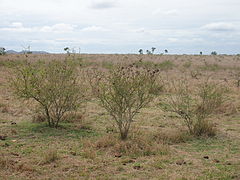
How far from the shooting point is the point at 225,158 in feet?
22.8

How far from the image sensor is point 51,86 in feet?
30.9

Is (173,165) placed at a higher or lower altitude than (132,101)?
lower

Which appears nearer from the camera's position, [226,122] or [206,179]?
[206,179]

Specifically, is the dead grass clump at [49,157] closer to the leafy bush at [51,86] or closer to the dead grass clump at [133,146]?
the dead grass clump at [133,146]

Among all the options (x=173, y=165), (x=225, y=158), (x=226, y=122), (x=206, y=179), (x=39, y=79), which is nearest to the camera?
(x=206, y=179)

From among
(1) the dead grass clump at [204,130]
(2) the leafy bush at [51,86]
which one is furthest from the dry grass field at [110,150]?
(2) the leafy bush at [51,86]

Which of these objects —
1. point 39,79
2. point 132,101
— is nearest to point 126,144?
point 132,101

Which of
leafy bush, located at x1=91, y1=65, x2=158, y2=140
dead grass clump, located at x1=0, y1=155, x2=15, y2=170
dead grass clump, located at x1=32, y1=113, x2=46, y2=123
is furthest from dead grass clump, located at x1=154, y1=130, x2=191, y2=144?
dead grass clump, located at x1=32, y1=113, x2=46, y2=123

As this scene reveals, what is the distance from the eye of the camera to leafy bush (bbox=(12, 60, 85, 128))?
9.41 metres

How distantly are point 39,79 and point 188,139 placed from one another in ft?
15.7

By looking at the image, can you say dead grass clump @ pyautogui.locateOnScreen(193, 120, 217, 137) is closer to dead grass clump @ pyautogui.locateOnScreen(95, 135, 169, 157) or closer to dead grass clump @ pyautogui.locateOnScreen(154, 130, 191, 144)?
dead grass clump @ pyautogui.locateOnScreen(154, 130, 191, 144)

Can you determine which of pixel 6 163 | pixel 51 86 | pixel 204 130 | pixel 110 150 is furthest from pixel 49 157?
pixel 204 130

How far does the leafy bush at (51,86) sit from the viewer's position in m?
9.41

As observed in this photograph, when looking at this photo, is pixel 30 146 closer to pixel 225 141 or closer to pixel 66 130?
pixel 66 130
